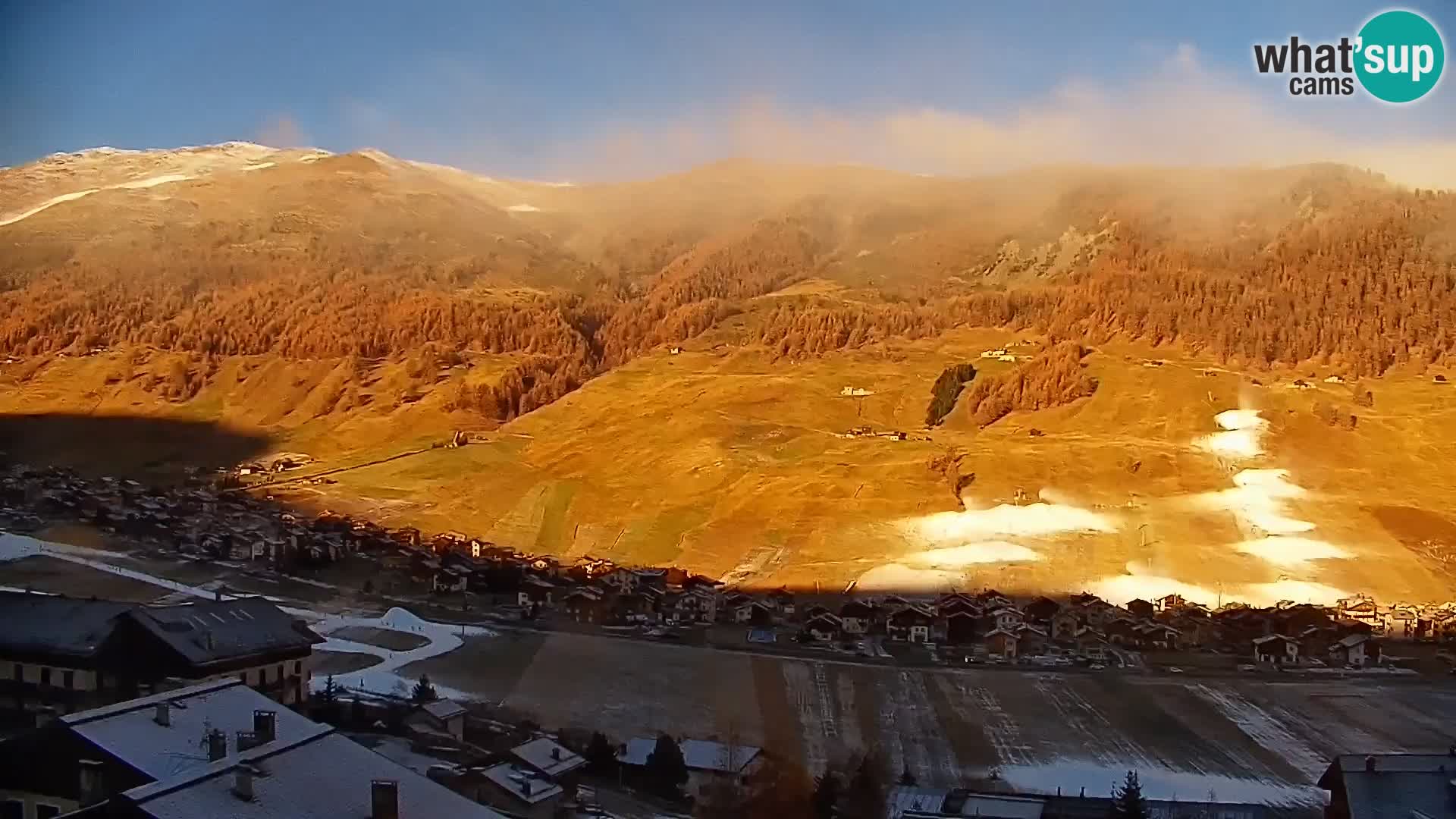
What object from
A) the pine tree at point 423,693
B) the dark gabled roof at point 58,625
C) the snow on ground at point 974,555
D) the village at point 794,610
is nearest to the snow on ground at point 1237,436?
the village at point 794,610

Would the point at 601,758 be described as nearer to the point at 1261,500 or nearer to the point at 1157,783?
the point at 1157,783

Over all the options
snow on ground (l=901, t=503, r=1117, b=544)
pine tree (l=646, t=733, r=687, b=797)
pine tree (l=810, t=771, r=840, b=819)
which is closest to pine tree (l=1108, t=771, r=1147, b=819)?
pine tree (l=810, t=771, r=840, b=819)

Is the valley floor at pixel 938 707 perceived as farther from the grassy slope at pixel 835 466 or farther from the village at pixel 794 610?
the grassy slope at pixel 835 466

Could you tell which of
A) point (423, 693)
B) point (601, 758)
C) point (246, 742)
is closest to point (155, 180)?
point (423, 693)

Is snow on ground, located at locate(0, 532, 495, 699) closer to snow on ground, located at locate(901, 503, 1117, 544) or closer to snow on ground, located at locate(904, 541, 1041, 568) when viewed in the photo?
snow on ground, located at locate(904, 541, 1041, 568)

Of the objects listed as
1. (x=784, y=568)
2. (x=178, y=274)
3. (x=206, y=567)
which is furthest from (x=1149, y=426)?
(x=178, y=274)

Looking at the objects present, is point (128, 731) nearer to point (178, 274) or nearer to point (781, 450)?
point (781, 450)
